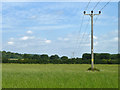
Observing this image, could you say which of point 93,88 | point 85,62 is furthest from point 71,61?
point 93,88

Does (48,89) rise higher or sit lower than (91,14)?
lower

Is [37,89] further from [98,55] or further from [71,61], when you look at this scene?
[98,55]

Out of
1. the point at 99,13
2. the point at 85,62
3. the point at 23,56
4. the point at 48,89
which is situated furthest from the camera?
the point at 23,56

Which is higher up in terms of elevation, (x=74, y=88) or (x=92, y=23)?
(x=92, y=23)

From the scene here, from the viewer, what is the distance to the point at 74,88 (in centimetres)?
1181

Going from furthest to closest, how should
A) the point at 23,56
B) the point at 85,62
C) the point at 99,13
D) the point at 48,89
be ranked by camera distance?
the point at 23,56
the point at 85,62
the point at 99,13
the point at 48,89

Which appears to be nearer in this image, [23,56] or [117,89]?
[117,89]

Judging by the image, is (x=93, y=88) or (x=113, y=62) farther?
(x=113, y=62)

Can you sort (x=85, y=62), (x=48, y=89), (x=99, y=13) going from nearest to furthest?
(x=48, y=89) < (x=99, y=13) < (x=85, y=62)

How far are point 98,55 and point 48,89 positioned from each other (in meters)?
74.5

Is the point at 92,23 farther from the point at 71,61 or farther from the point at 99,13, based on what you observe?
the point at 71,61

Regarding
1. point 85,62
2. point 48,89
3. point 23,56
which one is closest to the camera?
point 48,89

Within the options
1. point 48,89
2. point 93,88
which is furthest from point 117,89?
point 48,89

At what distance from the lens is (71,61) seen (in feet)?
250
